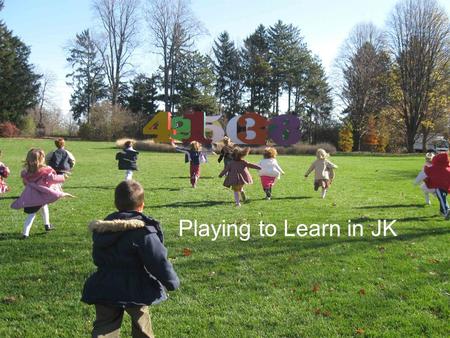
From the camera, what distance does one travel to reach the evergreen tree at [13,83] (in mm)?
51625

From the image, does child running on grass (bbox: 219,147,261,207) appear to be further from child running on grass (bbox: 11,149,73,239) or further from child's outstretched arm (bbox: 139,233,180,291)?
child's outstretched arm (bbox: 139,233,180,291)

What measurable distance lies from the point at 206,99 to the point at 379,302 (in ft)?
169

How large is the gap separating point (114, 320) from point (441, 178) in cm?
884

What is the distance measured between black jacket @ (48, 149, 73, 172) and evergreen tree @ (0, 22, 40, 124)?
139 ft

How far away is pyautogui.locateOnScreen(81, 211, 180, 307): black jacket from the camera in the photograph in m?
3.38

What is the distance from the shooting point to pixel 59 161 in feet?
42.1

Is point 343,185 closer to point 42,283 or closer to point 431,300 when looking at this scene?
point 431,300

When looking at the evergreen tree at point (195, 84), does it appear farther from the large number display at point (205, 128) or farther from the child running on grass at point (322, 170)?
the child running on grass at point (322, 170)

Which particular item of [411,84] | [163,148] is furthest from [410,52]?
[163,148]

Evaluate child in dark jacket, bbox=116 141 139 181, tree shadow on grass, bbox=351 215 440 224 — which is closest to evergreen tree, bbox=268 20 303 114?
child in dark jacket, bbox=116 141 139 181

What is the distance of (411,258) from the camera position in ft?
22.0

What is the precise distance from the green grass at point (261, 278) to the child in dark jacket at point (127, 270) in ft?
2.91

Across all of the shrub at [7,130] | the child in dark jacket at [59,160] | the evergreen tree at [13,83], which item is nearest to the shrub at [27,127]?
the evergreen tree at [13,83]

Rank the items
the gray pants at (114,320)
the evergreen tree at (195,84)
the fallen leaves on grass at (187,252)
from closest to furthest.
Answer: the gray pants at (114,320) → the fallen leaves on grass at (187,252) → the evergreen tree at (195,84)
